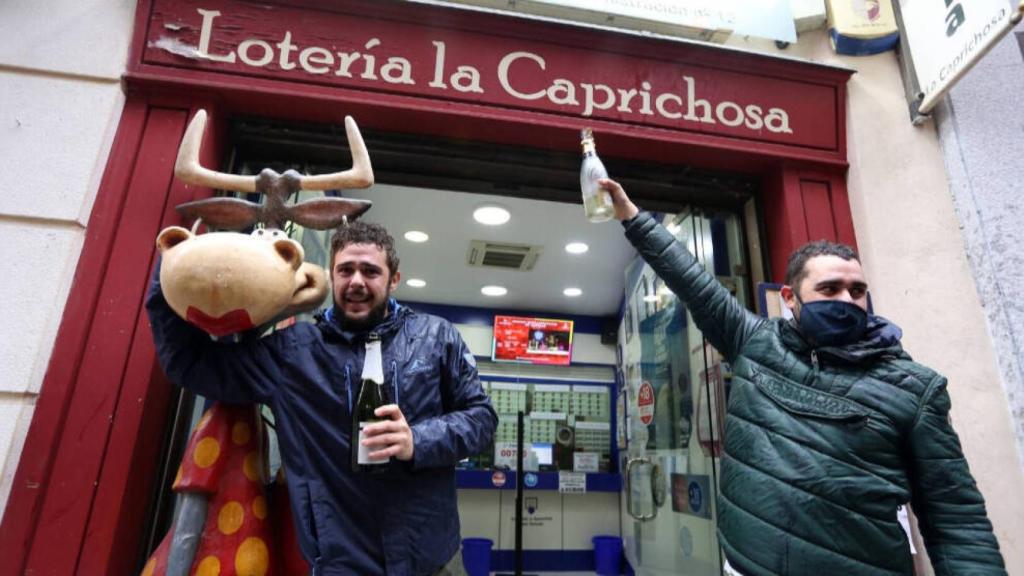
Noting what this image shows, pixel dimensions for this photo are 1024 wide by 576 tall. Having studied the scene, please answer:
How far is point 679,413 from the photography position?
2.79 meters

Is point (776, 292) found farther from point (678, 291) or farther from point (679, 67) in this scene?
point (679, 67)

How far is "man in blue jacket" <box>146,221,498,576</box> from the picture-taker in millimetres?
1339

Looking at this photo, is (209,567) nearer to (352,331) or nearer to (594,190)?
(352,331)

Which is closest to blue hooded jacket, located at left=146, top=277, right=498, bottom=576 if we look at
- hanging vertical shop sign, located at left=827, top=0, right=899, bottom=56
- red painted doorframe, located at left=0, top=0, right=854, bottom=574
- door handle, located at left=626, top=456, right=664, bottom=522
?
red painted doorframe, located at left=0, top=0, right=854, bottom=574

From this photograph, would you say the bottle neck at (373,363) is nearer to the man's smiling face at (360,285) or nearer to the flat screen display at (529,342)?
the man's smiling face at (360,285)

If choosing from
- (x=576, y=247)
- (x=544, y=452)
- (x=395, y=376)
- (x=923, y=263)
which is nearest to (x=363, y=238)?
(x=395, y=376)

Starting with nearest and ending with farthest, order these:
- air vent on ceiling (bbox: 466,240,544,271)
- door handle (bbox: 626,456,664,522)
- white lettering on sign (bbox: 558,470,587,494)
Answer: door handle (bbox: 626,456,664,522), air vent on ceiling (bbox: 466,240,544,271), white lettering on sign (bbox: 558,470,587,494)

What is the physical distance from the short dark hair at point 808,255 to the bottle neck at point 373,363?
3.77 feet

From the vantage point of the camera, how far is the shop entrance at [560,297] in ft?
Result: 7.61

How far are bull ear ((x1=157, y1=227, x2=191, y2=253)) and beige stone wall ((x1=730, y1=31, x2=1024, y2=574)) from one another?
2.37 meters

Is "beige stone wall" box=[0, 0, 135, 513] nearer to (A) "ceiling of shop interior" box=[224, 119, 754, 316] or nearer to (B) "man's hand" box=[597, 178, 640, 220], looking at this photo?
(A) "ceiling of shop interior" box=[224, 119, 754, 316]

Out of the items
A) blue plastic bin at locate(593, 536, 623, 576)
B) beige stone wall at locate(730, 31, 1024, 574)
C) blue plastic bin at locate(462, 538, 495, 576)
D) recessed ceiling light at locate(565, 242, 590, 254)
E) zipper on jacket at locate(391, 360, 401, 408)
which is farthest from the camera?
blue plastic bin at locate(593, 536, 623, 576)

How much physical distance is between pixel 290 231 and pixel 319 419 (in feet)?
2.36

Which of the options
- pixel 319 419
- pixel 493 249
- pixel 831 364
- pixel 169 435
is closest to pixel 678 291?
pixel 831 364
